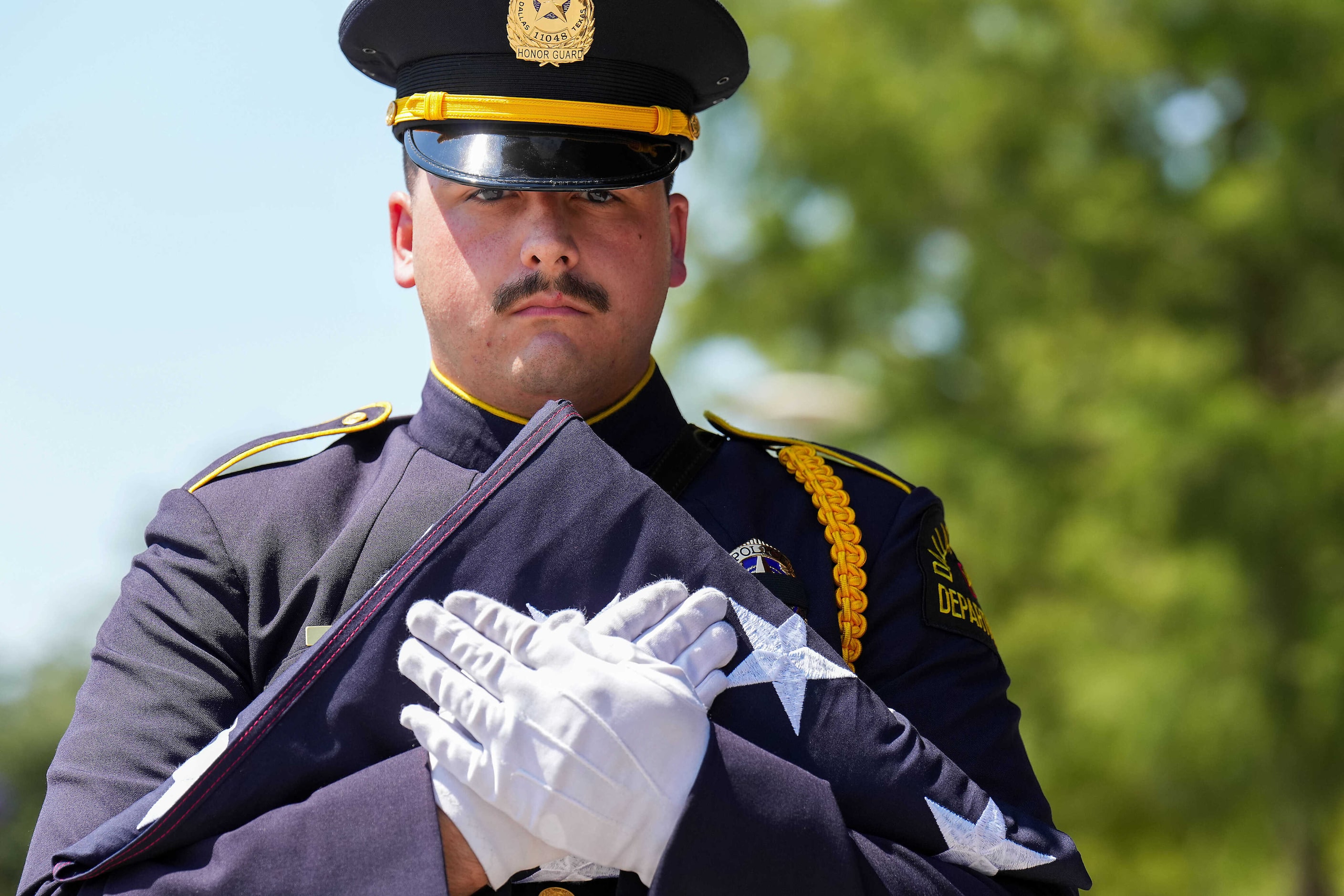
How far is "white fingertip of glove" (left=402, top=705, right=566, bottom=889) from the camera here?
71.4 inches

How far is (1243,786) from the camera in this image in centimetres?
996

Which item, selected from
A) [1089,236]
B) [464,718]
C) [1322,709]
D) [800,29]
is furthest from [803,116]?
[464,718]

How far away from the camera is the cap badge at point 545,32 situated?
2.43 meters

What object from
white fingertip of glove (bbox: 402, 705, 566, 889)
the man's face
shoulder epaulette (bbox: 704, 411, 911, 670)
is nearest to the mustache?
the man's face

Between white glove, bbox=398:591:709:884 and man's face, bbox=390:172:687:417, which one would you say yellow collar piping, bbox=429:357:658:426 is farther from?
white glove, bbox=398:591:709:884

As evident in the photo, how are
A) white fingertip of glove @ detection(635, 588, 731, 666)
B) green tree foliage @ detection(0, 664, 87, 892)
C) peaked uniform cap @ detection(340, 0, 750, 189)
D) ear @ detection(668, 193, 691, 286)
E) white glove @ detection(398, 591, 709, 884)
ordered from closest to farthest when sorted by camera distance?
white glove @ detection(398, 591, 709, 884) → white fingertip of glove @ detection(635, 588, 731, 666) → peaked uniform cap @ detection(340, 0, 750, 189) → ear @ detection(668, 193, 691, 286) → green tree foliage @ detection(0, 664, 87, 892)

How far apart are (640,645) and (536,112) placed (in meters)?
1.00

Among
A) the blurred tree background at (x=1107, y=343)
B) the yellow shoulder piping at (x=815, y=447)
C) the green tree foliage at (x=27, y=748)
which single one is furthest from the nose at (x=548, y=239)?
the green tree foliage at (x=27, y=748)

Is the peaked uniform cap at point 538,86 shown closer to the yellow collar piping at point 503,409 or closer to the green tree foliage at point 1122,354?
the yellow collar piping at point 503,409

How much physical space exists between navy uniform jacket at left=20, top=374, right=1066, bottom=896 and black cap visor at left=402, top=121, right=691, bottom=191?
391 mm

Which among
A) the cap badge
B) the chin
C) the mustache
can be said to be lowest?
the chin

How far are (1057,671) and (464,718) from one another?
9.68 meters

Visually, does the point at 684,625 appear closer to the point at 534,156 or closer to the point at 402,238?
the point at 534,156

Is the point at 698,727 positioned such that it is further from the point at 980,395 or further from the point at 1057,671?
the point at 980,395
